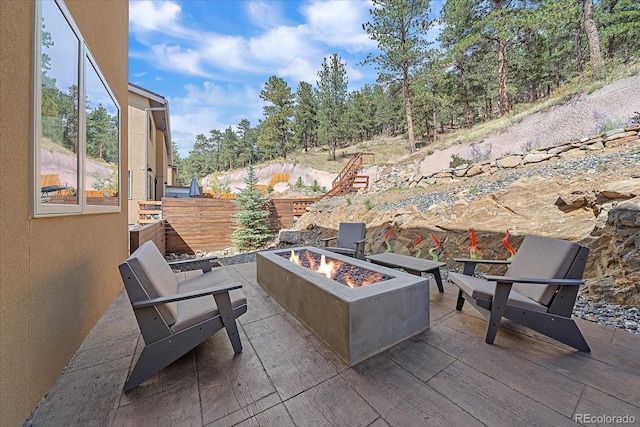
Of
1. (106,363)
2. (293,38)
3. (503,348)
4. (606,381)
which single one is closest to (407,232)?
(503,348)

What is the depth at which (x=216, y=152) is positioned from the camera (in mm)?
44062

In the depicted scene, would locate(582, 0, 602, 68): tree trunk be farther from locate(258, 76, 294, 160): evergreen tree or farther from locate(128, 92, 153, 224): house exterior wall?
locate(258, 76, 294, 160): evergreen tree

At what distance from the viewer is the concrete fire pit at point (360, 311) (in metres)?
1.92

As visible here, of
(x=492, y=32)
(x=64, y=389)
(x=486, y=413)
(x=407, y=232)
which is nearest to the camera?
(x=486, y=413)

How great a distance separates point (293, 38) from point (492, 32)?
372 inches

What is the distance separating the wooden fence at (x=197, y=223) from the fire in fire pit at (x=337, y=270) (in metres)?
5.29

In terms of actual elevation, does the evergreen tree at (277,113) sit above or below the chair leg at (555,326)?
above

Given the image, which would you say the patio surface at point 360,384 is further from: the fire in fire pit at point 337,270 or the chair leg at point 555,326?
the fire in fire pit at point 337,270

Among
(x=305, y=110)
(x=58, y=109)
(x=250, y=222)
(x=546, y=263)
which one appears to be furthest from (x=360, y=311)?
(x=305, y=110)

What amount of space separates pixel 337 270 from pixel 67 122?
8.99 ft

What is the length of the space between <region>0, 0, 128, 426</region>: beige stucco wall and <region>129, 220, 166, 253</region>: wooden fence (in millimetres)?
2145

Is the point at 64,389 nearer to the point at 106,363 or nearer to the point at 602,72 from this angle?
the point at 106,363

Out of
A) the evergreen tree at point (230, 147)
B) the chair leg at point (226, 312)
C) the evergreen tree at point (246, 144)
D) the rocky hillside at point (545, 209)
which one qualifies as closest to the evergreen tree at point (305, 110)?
the evergreen tree at point (246, 144)

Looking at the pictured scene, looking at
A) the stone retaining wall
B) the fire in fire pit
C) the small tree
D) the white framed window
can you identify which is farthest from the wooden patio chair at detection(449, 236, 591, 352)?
the small tree
